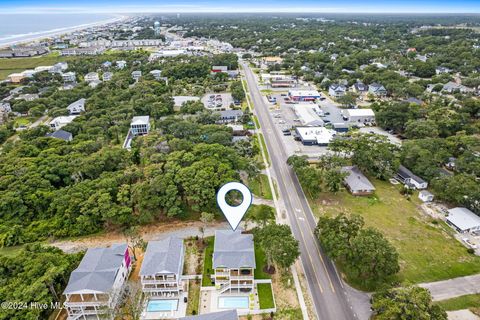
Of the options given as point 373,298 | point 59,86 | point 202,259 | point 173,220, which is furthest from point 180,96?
point 373,298

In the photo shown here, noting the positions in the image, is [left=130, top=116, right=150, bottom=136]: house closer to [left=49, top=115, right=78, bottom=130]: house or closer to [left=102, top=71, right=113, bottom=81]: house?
[left=49, top=115, right=78, bottom=130]: house

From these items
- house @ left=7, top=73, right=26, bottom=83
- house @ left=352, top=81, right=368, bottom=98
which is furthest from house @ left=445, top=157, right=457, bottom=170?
house @ left=7, top=73, right=26, bottom=83

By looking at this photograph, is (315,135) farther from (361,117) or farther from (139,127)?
(139,127)

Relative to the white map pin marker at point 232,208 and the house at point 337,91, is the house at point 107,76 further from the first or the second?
the white map pin marker at point 232,208

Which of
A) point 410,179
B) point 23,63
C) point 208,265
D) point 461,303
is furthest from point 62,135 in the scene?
point 23,63

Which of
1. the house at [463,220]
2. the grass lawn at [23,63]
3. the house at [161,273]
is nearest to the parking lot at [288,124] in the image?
the house at [463,220]

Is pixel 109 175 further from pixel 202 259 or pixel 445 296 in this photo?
pixel 445 296
